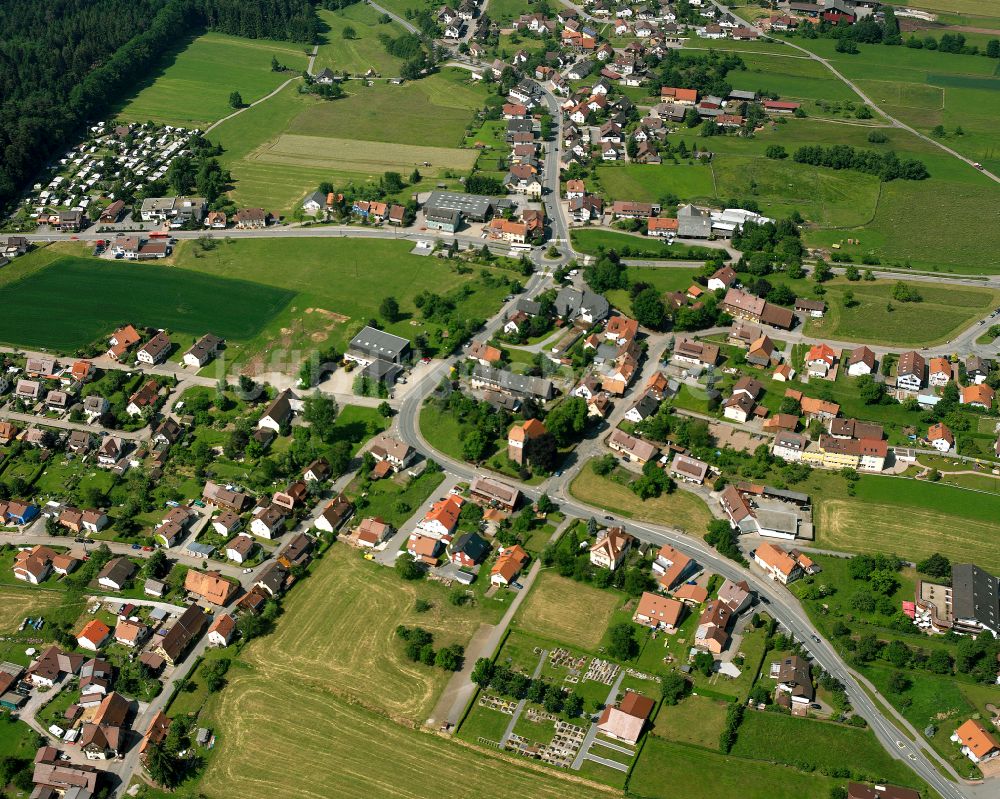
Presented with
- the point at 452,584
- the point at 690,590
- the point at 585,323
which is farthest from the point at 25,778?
the point at 585,323

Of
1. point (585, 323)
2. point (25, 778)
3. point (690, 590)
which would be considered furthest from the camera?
point (585, 323)

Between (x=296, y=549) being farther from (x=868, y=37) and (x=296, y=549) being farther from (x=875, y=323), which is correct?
(x=868, y=37)

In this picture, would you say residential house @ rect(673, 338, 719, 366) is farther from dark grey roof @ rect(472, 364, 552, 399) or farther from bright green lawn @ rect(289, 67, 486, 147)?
bright green lawn @ rect(289, 67, 486, 147)

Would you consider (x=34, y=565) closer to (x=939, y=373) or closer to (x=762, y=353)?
(x=762, y=353)

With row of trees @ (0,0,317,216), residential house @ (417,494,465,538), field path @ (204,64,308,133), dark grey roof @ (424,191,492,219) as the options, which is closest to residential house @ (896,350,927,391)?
residential house @ (417,494,465,538)

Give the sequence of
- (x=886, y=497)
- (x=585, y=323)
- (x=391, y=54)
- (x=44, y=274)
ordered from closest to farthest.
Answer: (x=886, y=497), (x=585, y=323), (x=44, y=274), (x=391, y=54)

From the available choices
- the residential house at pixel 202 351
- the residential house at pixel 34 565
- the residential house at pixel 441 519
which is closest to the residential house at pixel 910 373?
the residential house at pixel 441 519
